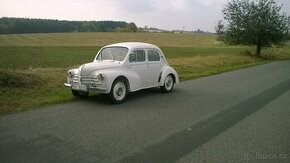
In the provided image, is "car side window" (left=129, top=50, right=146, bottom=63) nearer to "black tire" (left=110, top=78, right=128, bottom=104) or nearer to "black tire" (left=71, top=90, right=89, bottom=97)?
"black tire" (left=110, top=78, right=128, bottom=104)

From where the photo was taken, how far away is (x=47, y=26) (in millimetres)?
99062

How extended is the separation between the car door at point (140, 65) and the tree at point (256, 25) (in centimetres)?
2671

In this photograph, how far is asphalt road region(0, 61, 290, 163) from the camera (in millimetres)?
4363

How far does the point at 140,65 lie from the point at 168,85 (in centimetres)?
168

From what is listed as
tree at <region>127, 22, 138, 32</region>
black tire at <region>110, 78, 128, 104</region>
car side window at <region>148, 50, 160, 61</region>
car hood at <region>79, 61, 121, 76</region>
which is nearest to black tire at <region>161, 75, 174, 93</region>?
car side window at <region>148, 50, 160, 61</region>

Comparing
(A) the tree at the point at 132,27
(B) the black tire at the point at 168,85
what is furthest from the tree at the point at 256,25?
(A) the tree at the point at 132,27

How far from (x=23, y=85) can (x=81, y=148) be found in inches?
237

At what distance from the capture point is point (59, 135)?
17.1ft

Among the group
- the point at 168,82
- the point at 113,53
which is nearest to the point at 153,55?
the point at 168,82

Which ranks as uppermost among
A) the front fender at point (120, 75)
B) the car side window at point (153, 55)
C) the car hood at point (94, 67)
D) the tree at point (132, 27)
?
the tree at point (132, 27)

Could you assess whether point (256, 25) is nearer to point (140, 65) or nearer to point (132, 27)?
point (140, 65)

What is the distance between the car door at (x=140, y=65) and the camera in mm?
8977

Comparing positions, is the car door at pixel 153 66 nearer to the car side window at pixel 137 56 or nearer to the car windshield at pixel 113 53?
the car side window at pixel 137 56

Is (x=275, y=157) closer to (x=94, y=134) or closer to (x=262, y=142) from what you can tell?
(x=262, y=142)
